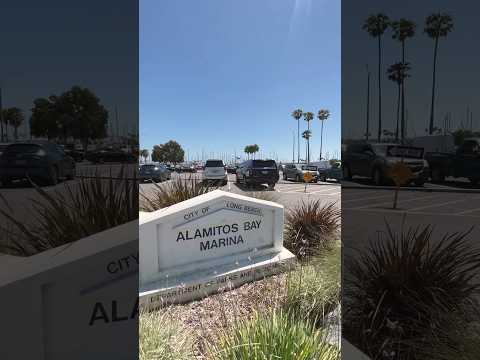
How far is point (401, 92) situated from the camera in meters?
2.26

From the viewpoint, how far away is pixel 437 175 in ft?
7.32

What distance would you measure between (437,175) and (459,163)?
14cm

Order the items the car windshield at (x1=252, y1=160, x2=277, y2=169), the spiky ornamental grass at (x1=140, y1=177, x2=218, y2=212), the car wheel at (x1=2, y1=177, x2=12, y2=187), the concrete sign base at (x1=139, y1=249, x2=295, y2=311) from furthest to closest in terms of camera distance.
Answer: the car windshield at (x1=252, y1=160, x2=277, y2=169) < the spiky ornamental grass at (x1=140, y1=177, x2=218, y2=212) < the concrete sign base at (x1=139, y1=249, x2=295, y2=311) < the car wheel at (x1=2, y1=177, x2=12, y2=187)

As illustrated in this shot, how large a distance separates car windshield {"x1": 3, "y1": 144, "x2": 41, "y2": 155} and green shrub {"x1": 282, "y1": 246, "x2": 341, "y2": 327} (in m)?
2.44

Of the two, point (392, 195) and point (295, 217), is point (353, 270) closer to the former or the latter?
point (392, 195)

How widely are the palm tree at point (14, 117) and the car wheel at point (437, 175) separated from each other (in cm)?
249

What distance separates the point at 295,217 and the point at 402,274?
4.25m

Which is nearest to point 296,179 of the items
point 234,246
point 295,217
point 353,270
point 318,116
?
point 295,217

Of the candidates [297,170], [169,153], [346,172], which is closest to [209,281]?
[346,172]

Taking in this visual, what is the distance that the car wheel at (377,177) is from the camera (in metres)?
2.33

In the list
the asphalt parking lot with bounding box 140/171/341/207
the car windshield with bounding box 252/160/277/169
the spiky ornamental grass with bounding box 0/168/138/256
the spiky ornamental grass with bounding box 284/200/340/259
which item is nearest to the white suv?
the asphalt parking lot with bounding box 140/171/341/207

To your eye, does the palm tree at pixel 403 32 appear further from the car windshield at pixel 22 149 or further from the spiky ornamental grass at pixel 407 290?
the car windshield at pixel 22 149

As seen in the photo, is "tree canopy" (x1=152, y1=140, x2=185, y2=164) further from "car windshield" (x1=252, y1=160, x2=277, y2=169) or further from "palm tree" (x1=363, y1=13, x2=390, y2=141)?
"palm tree" (x1=363, y1=13, x2=390, y2=141)

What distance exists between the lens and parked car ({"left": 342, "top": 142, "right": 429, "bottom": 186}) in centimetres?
226
